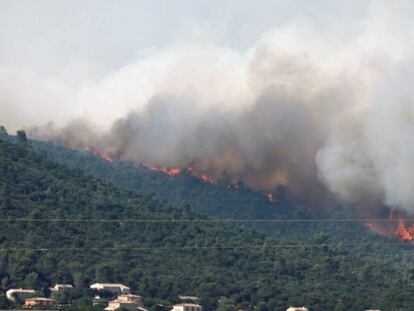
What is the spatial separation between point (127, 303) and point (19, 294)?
9509 mm

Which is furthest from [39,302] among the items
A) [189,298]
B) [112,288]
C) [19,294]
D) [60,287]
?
[189,298]

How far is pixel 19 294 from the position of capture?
545 feet

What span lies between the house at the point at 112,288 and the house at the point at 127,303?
1783mm

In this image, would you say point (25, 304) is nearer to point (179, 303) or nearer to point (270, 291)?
point (179, 303)

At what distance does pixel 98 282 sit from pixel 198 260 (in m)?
17.1

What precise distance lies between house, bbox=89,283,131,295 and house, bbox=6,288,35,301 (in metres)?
6.66

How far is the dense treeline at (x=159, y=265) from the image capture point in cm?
17538

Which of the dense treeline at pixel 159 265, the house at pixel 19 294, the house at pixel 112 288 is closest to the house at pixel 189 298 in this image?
the dense treeline at pixel 159 265

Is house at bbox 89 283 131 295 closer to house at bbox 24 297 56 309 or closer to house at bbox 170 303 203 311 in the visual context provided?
house at bbox 170 303 203 311

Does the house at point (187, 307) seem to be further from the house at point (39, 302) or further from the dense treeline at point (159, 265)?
Result: the house at point (39, 302)

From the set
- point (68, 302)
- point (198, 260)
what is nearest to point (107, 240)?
point (198, 260)

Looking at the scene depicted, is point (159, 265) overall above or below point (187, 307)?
above

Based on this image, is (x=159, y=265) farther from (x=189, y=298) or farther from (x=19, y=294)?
(x=19, y=294)

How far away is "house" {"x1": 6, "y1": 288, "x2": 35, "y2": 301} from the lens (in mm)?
165000
